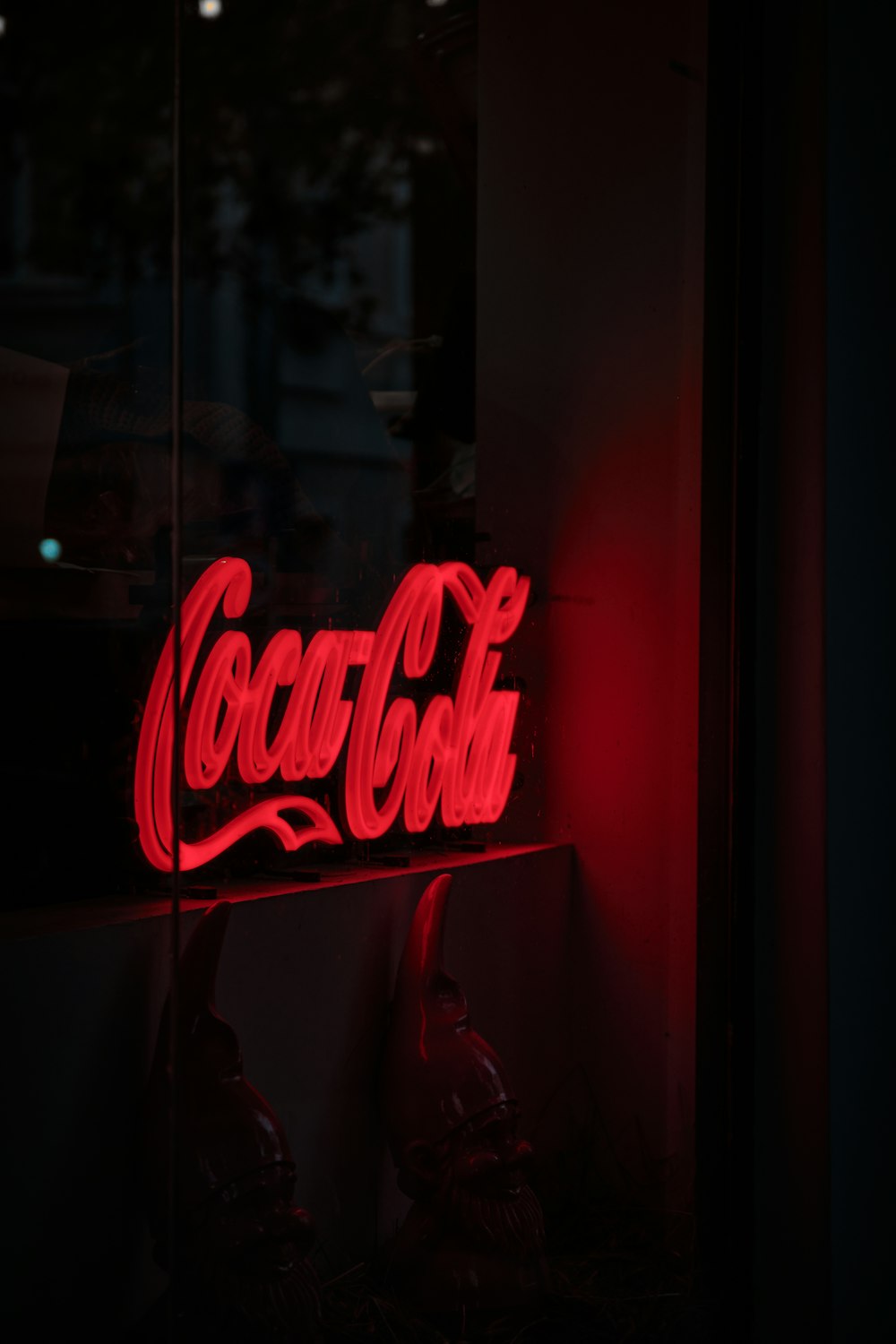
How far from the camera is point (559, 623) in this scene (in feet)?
8.63

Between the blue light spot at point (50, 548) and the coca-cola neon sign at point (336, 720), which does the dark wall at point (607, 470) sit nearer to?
the coca-cola neon sign at point (336, 720)

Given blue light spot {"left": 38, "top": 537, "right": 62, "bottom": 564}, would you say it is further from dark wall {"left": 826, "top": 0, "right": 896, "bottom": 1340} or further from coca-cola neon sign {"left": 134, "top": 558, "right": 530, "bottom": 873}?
dark wall {"left": 826, "top": 0, "right": 896, "bottom": 1340}

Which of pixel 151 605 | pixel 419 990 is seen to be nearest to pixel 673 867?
pixel 419 990

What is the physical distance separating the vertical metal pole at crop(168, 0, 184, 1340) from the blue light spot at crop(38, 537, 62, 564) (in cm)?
15

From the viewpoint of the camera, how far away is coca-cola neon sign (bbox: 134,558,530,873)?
184 cm

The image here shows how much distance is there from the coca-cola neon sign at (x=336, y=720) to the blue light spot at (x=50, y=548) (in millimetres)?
200

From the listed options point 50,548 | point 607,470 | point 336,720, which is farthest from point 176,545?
point 607,470

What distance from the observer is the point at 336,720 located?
7.16ft

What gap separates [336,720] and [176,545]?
56 centimetres

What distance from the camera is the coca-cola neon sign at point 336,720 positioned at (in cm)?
184

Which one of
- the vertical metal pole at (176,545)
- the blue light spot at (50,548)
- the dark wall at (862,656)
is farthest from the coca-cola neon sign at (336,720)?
the dark wall at (862,656)

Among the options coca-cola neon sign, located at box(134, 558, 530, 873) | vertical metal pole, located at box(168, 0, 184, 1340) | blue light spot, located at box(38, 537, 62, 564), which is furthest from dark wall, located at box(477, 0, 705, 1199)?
blue light spot, located at box(38, 537, 62, 564)

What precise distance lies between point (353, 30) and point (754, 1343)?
260 centimetres

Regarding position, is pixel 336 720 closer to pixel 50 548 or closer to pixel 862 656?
pixel 50 548
